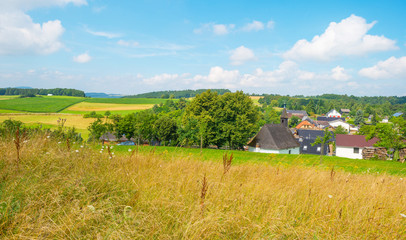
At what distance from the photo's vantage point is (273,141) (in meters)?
34.5

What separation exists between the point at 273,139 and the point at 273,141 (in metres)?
0.43

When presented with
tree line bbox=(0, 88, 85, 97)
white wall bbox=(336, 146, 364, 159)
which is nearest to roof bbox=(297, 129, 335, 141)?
white wall bbox=(336, 146, 364, 159)

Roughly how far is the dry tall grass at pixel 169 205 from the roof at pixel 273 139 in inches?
1224

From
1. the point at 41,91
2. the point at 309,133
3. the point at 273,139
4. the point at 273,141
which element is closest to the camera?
the point at 273,141

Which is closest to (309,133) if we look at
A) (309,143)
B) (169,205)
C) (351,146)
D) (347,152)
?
(309,143)

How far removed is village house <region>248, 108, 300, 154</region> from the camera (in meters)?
34.2

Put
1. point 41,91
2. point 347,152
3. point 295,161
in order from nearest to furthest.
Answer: point 295,161
point 347,152
point 41,91

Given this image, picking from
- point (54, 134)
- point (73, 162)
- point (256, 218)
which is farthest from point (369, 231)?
point (54, 134)

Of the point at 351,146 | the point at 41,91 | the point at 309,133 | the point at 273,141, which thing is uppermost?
the point at 41,91

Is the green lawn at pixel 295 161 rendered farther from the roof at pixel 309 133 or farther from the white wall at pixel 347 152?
the roof at pixel 309 133

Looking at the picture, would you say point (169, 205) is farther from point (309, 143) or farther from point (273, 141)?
point (309, 143)

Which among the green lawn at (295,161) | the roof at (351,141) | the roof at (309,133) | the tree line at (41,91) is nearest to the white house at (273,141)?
the roof at (351,141)

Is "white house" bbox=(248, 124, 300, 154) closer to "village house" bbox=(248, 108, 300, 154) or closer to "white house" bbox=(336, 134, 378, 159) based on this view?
"village house" bbox=(248, 108, 300, 154)

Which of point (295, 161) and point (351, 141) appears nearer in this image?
point (295, 161)
